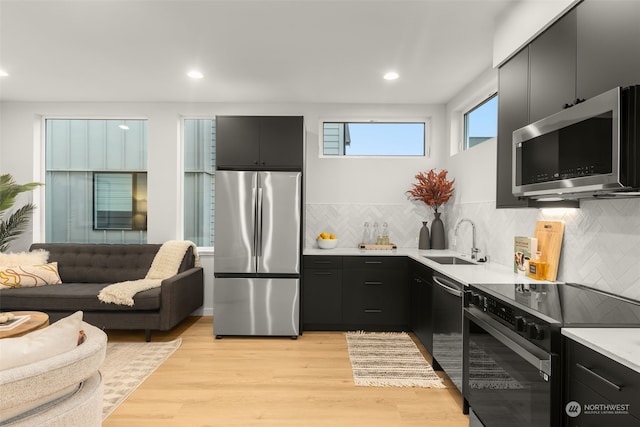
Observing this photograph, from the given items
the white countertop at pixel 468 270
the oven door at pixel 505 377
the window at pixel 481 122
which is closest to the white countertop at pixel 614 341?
the oven door at pixel 505 377

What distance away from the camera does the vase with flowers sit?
454cm

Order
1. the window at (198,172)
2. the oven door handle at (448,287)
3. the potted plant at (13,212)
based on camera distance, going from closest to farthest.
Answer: the oven door handle at (448,287), the potted plant at (13,212), the window at (198,172)

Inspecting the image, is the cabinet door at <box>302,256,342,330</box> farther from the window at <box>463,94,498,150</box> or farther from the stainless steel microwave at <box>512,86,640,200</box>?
the stainless steel microwave at <box>512,86,640,200</box>

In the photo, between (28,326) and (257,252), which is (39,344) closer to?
(28,326)

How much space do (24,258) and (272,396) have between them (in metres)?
3.40

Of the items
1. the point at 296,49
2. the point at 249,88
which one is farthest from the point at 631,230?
the point at 249,88

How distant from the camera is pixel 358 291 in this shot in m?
4.28

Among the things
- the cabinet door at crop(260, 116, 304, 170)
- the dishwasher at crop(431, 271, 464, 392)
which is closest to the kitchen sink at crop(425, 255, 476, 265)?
the dishwasher at crop(431, 271, 464, 392)

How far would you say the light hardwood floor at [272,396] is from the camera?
2.51 m

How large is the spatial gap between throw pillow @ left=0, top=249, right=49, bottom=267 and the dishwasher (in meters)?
4.27

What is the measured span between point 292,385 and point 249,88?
3.05m

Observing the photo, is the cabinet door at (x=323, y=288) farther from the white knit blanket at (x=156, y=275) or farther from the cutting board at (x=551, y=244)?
the cutting board at (x=551, y=244)

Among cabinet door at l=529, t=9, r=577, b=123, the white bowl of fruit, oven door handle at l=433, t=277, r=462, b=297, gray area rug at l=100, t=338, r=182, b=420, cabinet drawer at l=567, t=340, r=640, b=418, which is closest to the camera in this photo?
cabinet drawer at l=567, t=340, r=640, b=418

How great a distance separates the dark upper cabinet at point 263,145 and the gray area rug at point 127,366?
1941 millimetres
